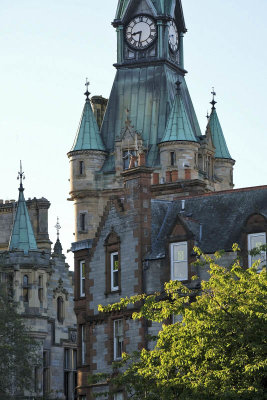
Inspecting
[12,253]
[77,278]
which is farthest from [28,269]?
[77,278]

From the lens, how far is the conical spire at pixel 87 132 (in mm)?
144875

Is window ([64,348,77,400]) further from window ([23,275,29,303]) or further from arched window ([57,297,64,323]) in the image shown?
window ([23,275,29,303])

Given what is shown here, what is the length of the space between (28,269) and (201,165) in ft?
144

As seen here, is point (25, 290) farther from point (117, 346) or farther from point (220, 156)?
point (220, 156)

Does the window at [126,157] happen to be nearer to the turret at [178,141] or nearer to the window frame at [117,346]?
the turret at [178,141]

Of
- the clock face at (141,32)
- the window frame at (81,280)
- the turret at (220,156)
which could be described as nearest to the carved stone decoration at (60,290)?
the window frame at (81,280)

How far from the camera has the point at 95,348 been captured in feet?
262

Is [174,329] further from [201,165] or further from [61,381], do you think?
[201,165]

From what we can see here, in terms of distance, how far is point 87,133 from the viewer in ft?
477

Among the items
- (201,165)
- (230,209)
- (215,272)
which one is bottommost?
(215,272)

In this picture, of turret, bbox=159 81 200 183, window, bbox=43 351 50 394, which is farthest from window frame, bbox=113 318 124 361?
turret, bbox=159 81 200 183

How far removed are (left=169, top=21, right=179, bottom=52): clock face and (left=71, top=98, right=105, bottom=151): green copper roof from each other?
10.5m

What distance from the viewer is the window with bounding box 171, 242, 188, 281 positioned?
250ft

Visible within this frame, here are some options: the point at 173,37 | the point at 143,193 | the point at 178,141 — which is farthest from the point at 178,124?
the point at 143,193
